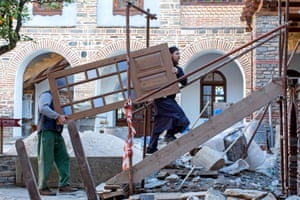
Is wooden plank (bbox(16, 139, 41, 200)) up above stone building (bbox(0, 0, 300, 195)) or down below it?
below

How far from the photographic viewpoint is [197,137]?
5352 mm

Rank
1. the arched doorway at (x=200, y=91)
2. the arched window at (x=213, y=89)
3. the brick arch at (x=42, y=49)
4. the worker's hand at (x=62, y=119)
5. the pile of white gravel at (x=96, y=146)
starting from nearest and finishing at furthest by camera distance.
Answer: the worker's hand at (x=62, y=119) < the pile of white gravel at (x=96, y=146) < the brick arch at (x=42, y=49) < the arched doorway at (x=200, y=91) < the arched window at (x=213, y=89)

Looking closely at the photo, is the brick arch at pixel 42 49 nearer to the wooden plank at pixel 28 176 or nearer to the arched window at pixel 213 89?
the arched window at pixel 213 89

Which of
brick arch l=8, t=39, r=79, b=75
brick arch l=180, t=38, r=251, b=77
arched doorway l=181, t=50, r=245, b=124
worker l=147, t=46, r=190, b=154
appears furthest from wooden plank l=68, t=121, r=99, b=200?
arched doorway l=181, t=50, r=245, b=124

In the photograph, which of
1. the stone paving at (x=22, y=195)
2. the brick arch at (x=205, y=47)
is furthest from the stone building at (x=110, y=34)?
the stone paving at (x=22, y=195)

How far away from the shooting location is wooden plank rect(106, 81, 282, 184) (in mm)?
5316

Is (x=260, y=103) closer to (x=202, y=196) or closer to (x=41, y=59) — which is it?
(x=202, y=196)

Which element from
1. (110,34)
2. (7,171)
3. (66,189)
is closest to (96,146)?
(66,189)

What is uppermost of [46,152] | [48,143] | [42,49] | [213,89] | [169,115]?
[42,49]

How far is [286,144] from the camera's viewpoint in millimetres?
5137

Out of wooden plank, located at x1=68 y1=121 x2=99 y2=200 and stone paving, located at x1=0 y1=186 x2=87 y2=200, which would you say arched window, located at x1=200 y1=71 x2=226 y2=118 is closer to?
stone paving, located at x1=0 y1=186 x2=87 y2=200

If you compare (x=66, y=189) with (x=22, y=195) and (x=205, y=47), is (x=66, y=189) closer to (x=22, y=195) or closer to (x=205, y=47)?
(x=22, y=195)

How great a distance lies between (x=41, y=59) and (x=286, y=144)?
14804mm

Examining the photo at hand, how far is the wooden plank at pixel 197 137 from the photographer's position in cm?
532
